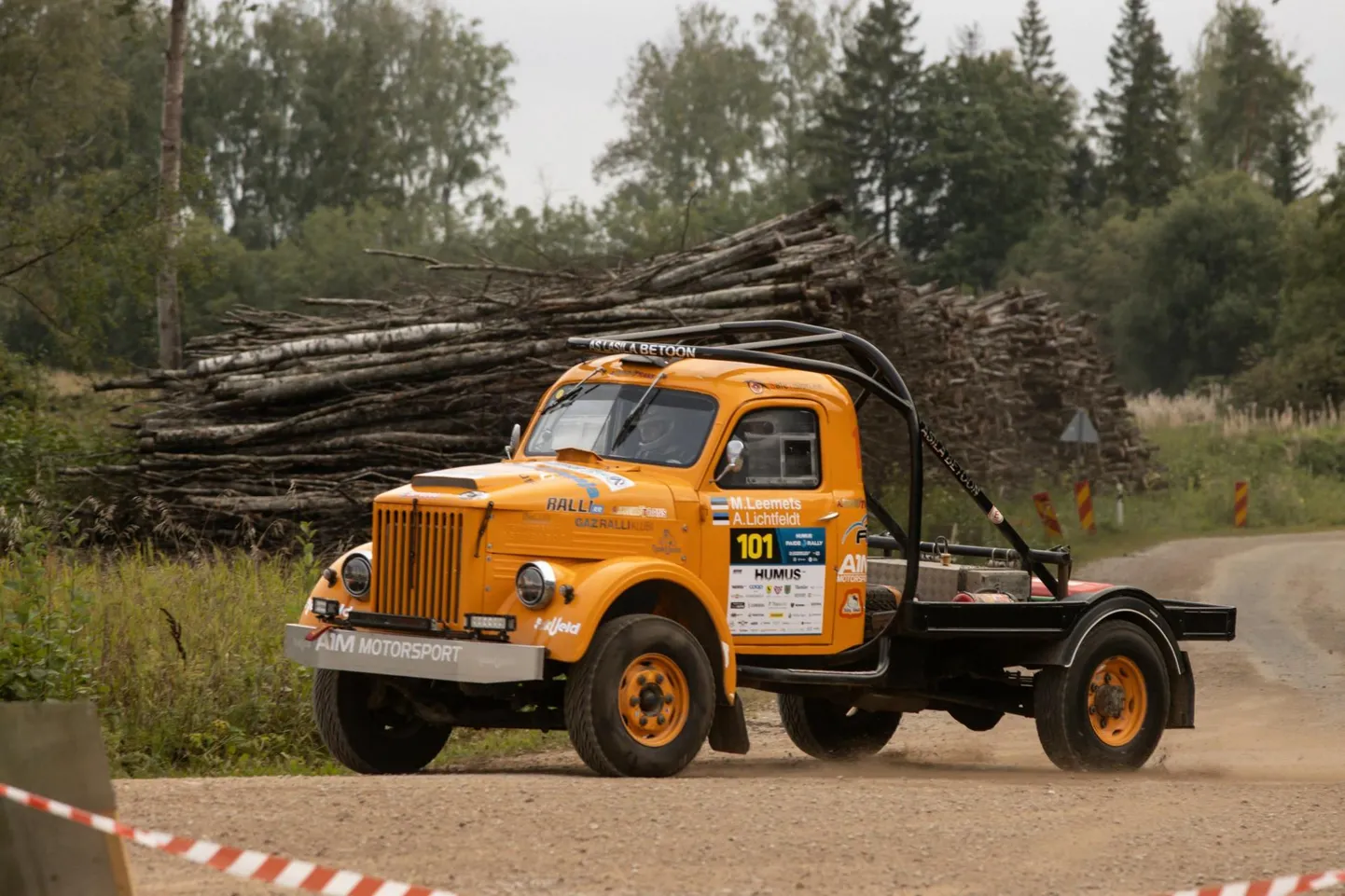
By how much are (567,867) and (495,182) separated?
246ft

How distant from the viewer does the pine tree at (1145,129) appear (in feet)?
274

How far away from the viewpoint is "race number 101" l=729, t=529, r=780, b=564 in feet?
34.6

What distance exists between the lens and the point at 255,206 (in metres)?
76.3

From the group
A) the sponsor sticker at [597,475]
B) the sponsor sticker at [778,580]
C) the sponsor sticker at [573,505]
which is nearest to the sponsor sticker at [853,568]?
the sponsor sticker at [778,580]

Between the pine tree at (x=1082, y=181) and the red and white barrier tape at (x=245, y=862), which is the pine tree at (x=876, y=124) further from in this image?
the red and white barrier tape at (x=245, y=862)

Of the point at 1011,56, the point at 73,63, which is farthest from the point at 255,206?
the point at 1011,56

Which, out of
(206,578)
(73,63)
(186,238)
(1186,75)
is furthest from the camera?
(1186,75)

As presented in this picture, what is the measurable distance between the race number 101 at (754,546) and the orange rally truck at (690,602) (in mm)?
14

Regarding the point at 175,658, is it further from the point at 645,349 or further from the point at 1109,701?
the point at 1109,701

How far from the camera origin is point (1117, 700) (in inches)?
478

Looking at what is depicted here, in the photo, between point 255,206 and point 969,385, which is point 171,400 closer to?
point 969,385

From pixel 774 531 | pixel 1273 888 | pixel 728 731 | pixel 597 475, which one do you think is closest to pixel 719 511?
pixel 774 531

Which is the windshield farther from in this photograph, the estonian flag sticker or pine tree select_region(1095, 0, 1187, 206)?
pine tree select_region(1095, 0, 1187, 206)

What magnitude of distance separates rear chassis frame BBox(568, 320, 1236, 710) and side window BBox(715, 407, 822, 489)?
12.4 inches
